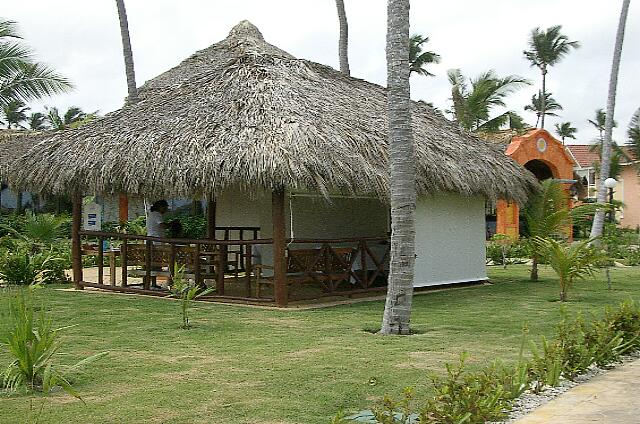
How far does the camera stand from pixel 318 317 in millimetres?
9820

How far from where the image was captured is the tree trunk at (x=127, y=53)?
51.1 ft

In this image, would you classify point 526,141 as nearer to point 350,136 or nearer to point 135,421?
point 350,136

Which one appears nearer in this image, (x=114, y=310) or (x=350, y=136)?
(x=114, y=310)

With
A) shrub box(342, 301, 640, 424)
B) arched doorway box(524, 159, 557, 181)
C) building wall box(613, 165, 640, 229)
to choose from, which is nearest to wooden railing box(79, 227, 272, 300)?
shrub box(342, 301, 640, 424)

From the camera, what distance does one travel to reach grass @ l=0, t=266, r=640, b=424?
17.4 feet

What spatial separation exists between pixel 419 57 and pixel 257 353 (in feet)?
80.5

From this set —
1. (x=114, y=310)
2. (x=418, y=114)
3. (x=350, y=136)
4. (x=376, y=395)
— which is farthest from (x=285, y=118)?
(x=376, y=395)

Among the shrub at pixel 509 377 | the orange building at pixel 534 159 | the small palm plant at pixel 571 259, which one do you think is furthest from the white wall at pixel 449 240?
the orange building at pixel 534 159

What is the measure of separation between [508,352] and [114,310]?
5272 mm

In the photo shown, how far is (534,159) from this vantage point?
82.8 feet

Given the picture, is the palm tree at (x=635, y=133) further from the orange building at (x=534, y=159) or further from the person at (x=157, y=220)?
the person at (x=157, y=220)

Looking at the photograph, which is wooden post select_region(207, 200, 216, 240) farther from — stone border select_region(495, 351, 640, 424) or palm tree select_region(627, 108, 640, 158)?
palm tree select_region(627, 108, 640, 158)

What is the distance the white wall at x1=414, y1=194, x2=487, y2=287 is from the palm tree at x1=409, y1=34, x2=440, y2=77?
16.6m

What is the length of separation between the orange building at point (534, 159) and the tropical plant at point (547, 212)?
9331mm
